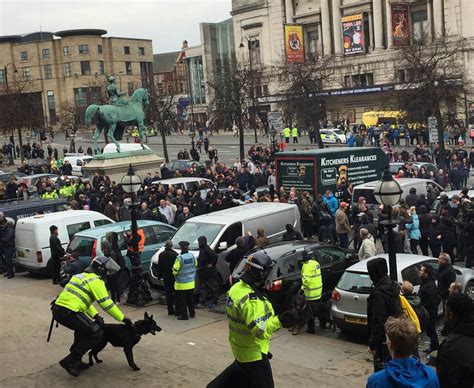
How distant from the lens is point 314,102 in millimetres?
49531

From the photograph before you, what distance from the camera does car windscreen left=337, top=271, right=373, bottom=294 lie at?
12086 mm

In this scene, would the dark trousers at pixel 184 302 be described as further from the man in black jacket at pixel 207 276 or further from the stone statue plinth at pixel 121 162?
the stone statue plinth at pixel 121 162

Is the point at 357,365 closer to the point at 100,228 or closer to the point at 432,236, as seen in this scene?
the point at 432,236

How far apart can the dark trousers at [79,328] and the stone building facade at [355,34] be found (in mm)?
56710

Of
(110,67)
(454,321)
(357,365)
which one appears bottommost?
(357,365)

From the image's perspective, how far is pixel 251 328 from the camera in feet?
22.1

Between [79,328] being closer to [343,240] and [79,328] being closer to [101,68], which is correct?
[343,240]

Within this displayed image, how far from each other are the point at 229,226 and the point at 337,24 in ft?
217

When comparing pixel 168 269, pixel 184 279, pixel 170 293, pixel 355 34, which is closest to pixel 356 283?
pixel 184 279

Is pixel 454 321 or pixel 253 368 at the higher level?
pixel 454 321

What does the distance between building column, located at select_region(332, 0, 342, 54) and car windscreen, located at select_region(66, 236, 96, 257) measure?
65.2 meters

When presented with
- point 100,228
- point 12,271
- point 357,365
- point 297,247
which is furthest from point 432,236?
point 12,271

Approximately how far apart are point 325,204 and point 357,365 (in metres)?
9.99

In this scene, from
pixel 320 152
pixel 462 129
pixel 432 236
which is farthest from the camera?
pixel 462 129
